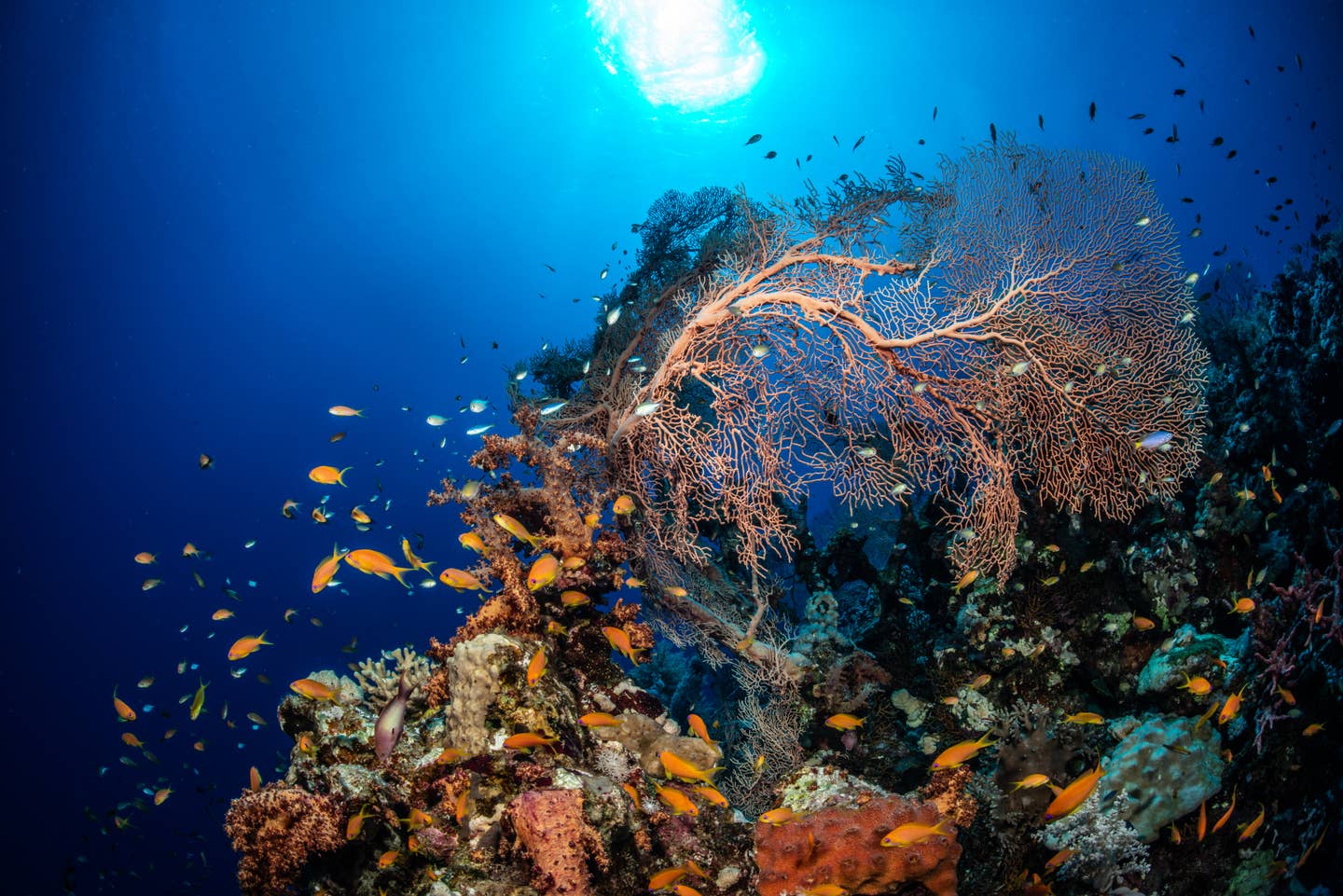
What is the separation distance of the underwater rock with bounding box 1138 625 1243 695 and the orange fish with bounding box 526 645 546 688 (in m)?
5.46

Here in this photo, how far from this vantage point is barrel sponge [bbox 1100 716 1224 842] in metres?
4.09

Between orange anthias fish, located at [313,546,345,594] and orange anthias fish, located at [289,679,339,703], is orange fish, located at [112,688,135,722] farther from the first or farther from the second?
orange anthias fish, located at [313,546,345,594]

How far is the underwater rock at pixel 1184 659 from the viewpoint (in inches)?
185

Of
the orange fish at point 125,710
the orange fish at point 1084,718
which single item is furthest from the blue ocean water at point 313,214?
the orange fish at point 1084,718

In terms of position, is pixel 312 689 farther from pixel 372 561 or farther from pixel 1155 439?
pixel 1155 439

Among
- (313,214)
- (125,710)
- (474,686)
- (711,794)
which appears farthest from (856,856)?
(313,214)

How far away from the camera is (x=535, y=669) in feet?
11.8

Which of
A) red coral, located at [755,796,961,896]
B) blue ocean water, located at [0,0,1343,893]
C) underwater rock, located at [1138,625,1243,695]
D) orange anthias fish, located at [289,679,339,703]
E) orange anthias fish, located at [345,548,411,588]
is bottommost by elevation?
red coral, located at [755,796,961,896]

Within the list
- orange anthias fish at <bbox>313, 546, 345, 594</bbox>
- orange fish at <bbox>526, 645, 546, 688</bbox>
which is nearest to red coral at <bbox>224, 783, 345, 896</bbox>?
orange fish at <bbox>526, 645, 546, 688</bbox>

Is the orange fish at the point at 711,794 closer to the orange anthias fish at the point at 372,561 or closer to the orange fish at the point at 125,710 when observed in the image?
the orange anthias fish at the point at 372,561

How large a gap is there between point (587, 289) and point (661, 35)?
33.0 metres

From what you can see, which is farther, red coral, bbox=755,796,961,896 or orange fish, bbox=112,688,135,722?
orange fish, bbox=112,688,135,722

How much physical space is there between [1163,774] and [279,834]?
6151 mm

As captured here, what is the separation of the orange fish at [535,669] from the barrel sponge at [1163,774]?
4426mm
